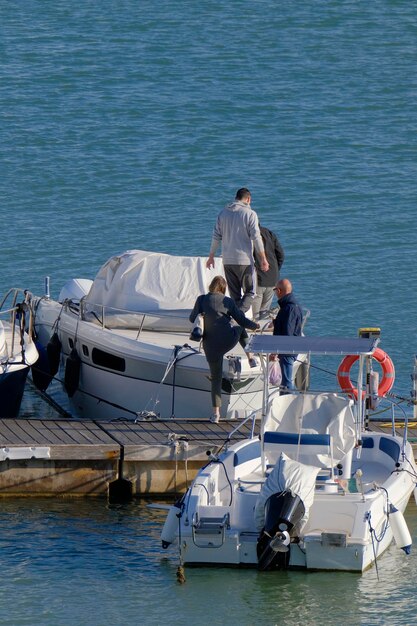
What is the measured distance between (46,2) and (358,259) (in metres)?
18.7

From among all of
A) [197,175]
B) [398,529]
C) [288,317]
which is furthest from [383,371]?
[197,175]

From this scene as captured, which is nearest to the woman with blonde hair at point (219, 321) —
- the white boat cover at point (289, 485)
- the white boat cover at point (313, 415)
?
the white boat cover at point (313, 415)

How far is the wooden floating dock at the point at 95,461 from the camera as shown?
14.5 m

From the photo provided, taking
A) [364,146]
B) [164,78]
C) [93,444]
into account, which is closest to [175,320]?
[93,444]

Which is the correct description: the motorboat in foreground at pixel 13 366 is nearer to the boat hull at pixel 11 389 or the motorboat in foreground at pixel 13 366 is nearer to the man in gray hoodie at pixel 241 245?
the boat hull at pixel 11 389

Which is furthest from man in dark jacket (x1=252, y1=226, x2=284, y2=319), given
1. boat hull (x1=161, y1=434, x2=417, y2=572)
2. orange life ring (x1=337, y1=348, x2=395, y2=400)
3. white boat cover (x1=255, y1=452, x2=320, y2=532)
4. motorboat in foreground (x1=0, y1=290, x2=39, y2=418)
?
white boat cover (x1=255, y1=452, x2=320, y2=532)

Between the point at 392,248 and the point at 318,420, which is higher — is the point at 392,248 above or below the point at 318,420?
below

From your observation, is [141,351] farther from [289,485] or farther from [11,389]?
[289,485]

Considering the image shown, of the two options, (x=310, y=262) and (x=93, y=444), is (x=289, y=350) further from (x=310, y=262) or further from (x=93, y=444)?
(x=310, y=262)

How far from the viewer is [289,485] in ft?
40.5

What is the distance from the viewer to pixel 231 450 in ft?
45.1

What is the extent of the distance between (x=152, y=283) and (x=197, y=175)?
13.4m

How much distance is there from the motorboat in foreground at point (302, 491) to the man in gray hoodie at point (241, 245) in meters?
2.30

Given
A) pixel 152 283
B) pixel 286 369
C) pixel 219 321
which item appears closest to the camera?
pixel 219 321
